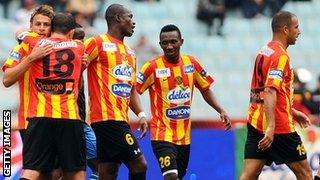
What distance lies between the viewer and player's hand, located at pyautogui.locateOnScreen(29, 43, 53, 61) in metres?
8.98

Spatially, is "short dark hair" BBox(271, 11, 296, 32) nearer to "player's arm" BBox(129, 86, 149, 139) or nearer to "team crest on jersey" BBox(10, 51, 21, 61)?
"player's arm" BBox(129, 86, 149, 139)

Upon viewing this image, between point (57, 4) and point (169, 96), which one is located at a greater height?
point (57, 4)

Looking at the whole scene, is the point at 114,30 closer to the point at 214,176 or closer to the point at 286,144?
the point at 286,144

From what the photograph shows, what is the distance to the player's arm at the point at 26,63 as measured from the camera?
8977mm

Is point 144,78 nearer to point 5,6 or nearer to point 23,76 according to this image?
point 23,76

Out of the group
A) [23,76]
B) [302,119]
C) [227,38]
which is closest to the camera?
[23,76]

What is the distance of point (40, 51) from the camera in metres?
9.00

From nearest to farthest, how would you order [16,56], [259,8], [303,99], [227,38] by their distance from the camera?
1. [16,56]
2. [303,99]
3. [227,38]
4. [259,8]

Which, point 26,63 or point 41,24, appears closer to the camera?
point 26,63

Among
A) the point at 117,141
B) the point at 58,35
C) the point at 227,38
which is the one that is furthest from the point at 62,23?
the point at 227,38

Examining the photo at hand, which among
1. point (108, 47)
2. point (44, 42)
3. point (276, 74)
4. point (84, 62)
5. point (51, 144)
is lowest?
point (51, 144)

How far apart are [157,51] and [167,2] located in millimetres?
2083

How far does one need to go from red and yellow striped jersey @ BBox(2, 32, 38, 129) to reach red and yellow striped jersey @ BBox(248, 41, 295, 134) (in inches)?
98.8

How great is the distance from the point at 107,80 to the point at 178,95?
116 centimetres
